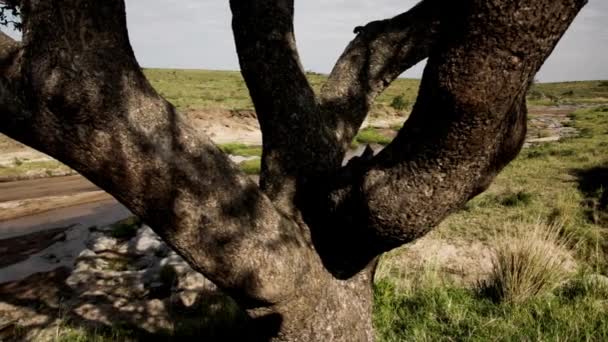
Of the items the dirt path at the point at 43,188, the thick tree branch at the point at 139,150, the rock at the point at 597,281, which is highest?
the thick tree branch at the point at 139,150

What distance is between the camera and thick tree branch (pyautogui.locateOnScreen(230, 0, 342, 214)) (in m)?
2.45

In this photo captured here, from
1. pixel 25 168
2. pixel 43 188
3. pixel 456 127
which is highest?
pixel 456 127

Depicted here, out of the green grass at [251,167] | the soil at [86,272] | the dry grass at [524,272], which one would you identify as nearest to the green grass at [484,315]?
the dry grass at [524,272]

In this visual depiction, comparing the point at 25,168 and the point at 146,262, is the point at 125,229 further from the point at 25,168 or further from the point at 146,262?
the point at 25,168

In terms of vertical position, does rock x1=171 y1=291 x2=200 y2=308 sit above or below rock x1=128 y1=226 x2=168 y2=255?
above

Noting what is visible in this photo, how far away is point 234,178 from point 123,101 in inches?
23.3

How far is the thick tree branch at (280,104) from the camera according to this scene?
2.45m

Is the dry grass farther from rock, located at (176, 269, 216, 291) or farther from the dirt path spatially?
the dirt path

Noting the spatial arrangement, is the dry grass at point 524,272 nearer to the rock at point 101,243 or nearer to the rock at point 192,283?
the rock at point 192,283

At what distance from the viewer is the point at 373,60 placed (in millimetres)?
2814

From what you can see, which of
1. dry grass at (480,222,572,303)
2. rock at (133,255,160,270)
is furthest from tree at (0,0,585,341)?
rock at (133,255,160,270)

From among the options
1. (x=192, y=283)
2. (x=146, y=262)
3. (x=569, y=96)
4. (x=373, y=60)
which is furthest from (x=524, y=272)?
(x=569, y=96)

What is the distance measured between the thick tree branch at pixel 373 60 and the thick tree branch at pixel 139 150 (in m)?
0.99

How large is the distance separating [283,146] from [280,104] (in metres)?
0.24
